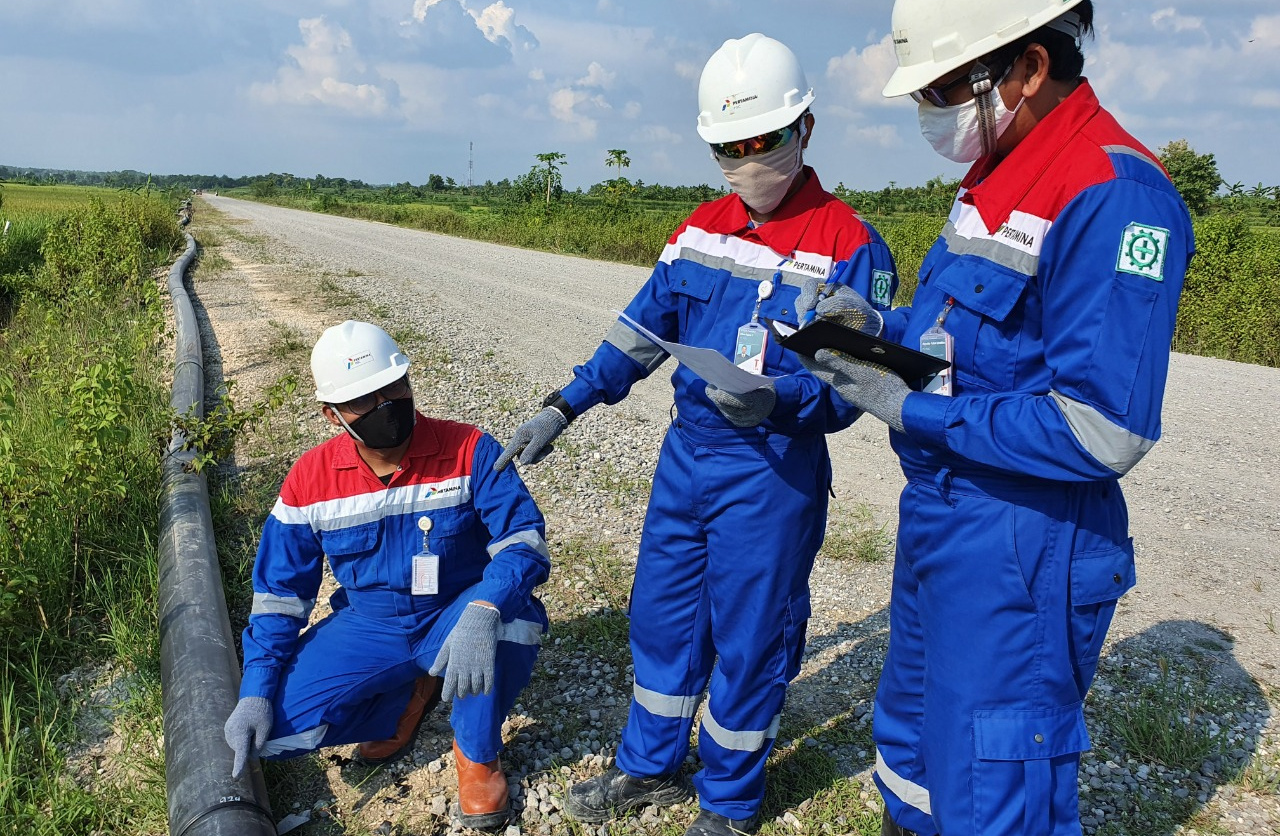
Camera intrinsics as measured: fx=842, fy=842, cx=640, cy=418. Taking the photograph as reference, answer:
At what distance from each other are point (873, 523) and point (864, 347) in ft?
10.7

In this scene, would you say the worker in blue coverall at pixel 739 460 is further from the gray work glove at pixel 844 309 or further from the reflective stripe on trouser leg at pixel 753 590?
the gray work glove at pixel 844 309

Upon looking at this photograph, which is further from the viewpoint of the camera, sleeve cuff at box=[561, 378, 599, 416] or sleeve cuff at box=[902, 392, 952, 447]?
sleeve cuff at box=[561, 378, 599, 416]

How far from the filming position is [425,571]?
276cm

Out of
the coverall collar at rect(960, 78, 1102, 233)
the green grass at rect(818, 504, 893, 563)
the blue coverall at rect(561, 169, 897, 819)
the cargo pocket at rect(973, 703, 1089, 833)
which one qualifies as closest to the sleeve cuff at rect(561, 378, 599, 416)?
the blue coverall at rect(561, 169, 897, 819)

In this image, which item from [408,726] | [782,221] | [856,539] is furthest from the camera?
[856,539]

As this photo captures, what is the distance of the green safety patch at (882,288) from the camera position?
2311 millimetres

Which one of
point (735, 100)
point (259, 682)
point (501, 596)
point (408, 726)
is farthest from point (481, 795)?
point (735, 100)

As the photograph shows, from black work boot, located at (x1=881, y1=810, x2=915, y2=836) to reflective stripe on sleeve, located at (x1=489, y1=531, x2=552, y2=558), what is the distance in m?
1.23

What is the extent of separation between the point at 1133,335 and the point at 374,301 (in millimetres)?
11117

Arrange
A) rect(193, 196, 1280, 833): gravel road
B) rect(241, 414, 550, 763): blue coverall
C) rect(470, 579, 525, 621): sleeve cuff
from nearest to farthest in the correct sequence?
rect(470, 579, 525, 621): sleeve cuff < rect(241, 414, 550, 763): blue coverall < rect(193, 196, 1280, 833): gravel road

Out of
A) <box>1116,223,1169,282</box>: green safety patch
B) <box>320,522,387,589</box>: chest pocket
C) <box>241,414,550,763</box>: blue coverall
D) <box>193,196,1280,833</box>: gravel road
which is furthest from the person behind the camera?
<box>193,196,1280,833</box>: gravel road

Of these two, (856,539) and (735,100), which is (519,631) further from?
(856,539)

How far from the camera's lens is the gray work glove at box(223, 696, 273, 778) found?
7.95ft

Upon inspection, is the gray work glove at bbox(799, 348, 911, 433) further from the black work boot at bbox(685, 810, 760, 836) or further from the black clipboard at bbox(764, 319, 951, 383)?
the black work boot at bbox(685, 810, 760, 836)
